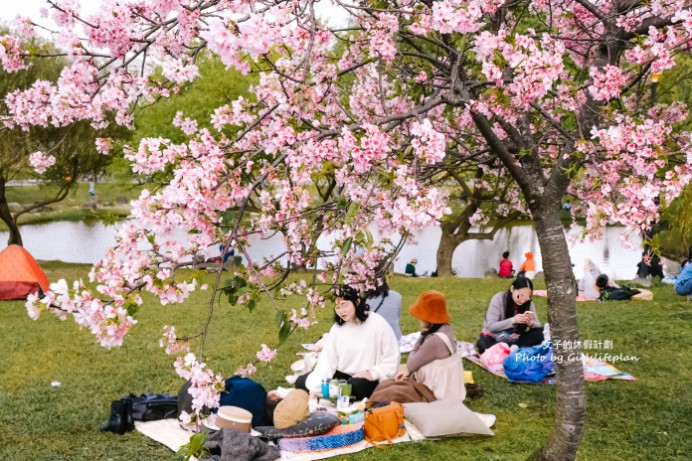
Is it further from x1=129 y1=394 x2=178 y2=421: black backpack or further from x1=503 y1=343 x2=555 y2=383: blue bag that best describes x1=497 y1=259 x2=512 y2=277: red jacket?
x1=129 y1=394 x2=178 y2=421: black backpack

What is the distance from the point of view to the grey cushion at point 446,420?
240 inches

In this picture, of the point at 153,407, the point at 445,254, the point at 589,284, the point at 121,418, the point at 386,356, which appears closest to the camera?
the point at 121,418

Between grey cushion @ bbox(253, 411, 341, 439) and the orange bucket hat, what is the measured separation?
144 centimetres

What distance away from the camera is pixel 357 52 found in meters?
5.68

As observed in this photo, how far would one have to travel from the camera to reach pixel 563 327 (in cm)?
477

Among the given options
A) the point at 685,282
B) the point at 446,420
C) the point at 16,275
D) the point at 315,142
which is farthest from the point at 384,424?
the point at 16,275

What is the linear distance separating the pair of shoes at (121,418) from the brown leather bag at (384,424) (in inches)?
84.4

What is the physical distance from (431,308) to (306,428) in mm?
1789

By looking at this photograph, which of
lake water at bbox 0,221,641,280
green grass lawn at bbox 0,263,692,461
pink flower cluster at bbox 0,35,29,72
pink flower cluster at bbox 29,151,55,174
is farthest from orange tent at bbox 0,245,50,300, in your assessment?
lake water at bbox 0,221,641,280

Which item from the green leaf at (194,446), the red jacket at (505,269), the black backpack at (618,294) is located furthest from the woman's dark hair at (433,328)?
the red jacket at (505,269)

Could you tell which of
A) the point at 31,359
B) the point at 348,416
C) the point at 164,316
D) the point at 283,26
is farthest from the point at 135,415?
the point at 164,316

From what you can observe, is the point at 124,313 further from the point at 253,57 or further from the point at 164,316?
the point at 164,316

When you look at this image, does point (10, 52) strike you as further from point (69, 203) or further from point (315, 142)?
point (69, 203)

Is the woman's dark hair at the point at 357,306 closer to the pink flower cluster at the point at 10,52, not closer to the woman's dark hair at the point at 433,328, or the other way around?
the woman's dark hair at the point at 433,328
